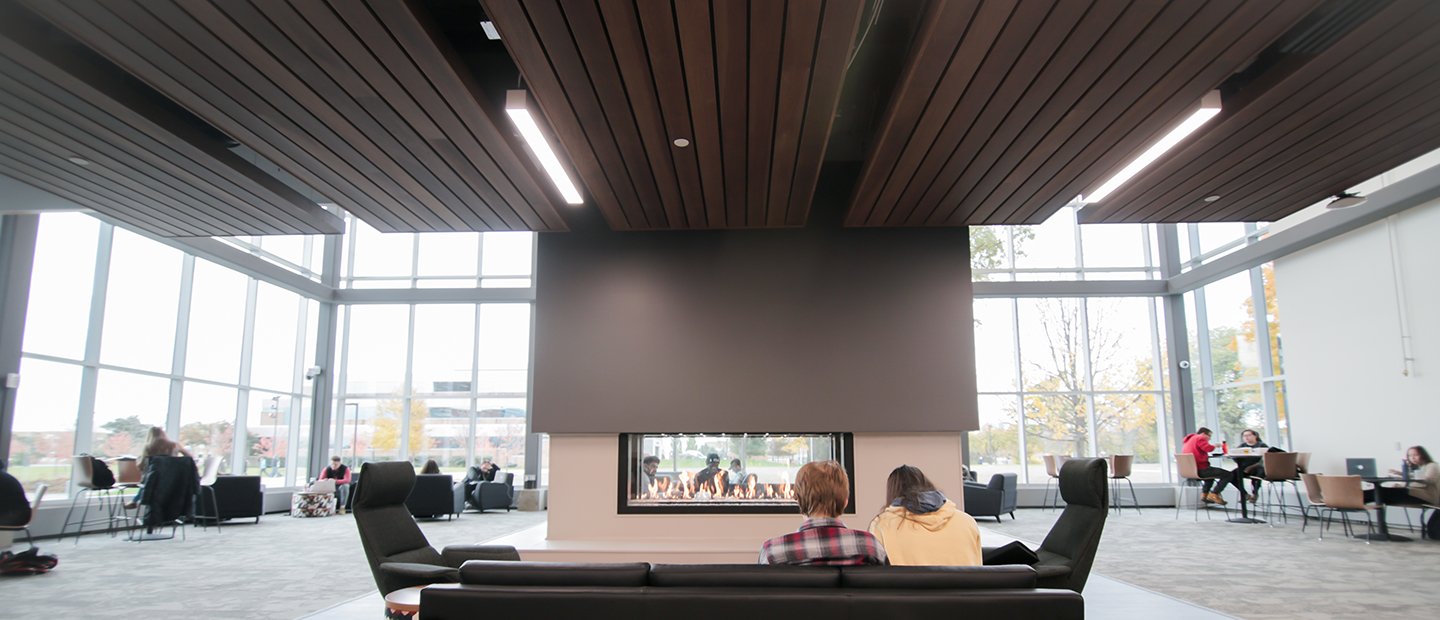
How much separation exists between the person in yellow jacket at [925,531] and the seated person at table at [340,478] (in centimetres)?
1171

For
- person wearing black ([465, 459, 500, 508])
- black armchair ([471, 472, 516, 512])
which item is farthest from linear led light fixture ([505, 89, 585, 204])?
person wearing black ([465, 459, 500, 508])

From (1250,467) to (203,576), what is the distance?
39.4 ft

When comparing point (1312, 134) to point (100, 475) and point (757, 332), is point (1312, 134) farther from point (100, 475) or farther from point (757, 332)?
point (100, 475)

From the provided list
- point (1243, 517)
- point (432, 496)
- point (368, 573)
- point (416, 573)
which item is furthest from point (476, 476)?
point (1243, 517)

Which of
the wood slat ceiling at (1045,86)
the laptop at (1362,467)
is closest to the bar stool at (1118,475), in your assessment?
the laptop at (1362,467)

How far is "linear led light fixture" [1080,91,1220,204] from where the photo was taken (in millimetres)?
4203

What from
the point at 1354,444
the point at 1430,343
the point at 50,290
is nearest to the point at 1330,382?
the point at 1354,444

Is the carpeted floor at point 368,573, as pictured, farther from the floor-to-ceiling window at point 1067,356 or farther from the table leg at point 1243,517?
the floor-to-ceiling window at point 1067,356

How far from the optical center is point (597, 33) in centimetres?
347

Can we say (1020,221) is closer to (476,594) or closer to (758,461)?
(758,461)

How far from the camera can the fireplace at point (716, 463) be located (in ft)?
21.9

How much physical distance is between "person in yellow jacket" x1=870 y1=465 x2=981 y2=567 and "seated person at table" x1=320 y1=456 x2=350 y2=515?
11.7 m

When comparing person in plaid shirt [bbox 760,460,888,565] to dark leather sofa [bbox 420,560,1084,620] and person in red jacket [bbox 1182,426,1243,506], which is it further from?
person in red jacket [bbox 1182,426,1243,506]

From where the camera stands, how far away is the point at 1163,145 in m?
4.82
